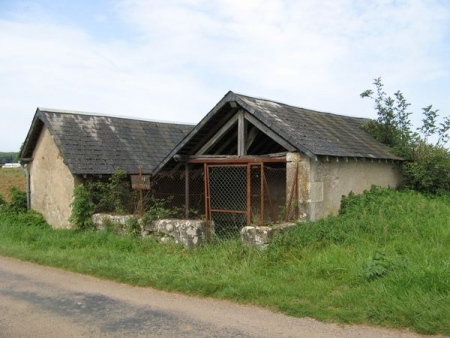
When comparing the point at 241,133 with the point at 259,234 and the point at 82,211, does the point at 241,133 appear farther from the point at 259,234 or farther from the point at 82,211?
the point at 82,211

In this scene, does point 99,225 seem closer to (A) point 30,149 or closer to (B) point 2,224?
(B) point 2,224

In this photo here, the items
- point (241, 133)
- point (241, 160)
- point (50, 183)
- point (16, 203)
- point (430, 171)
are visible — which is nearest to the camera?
point (241, 160)

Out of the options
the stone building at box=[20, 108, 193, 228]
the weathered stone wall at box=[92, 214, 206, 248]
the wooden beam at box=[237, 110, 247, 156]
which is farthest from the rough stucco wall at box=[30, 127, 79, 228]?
the wooden beam at box=[237, 110, 247, 156]

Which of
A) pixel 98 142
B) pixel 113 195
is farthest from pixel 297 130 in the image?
pixel 98 142

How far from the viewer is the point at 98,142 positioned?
14.6 meters

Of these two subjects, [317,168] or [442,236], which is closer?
[442,236]

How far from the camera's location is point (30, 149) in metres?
15.6

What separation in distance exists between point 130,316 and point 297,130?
6189 millimetres

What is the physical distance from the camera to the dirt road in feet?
16.8

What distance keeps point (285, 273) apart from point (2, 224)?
10.3 m

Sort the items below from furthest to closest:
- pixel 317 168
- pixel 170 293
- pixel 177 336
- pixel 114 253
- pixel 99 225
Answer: pixel 99 225, pixel 317 168, pixel 114 253, pixel 170 293, pixel 177 336

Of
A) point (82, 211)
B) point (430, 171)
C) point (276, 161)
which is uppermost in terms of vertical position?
point (276, 161)

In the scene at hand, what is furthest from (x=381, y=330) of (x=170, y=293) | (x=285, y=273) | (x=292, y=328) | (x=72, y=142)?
(x=72, y=142)

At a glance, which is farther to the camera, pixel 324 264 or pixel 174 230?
pixel 174 230
